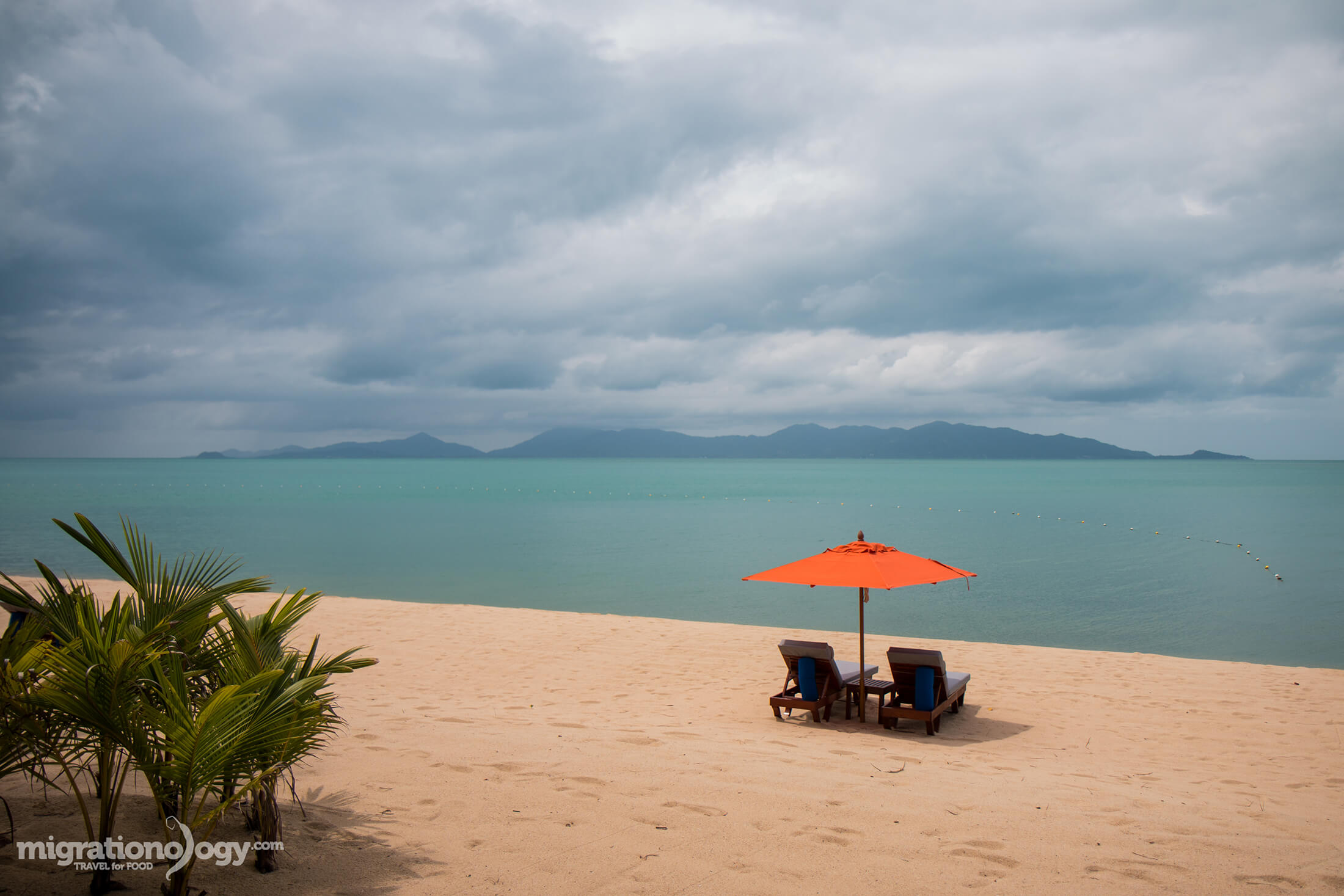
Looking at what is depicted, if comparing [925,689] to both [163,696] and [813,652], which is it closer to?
[813,652]

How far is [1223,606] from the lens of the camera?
19.2m

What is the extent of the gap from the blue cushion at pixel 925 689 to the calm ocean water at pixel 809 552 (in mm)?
8255

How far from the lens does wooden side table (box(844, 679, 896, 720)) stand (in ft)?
26.3

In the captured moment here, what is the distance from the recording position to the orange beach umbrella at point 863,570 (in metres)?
7.07

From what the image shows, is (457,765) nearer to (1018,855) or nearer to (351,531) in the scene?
(1018,855)

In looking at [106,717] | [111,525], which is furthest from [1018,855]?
[111,525]

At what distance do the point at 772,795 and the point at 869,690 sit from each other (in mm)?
3413

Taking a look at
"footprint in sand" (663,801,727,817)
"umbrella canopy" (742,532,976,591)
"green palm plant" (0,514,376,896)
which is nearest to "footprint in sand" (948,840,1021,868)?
"footprint in sand" (663,801,727,817)

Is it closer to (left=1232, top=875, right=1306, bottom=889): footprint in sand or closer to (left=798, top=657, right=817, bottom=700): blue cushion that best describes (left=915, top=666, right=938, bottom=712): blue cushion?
(left=798, top=657, right=817, bottom=700): blue cushion

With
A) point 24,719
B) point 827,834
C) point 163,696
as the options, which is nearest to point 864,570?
point 827,834

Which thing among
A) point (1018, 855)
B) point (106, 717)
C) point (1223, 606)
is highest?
point (106, 717)

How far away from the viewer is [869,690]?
8.09 m

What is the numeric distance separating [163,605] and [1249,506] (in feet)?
233

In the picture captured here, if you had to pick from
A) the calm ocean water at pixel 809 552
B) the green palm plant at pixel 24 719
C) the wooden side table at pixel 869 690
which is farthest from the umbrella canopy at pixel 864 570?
the calm ocean water at pixel 809 552
